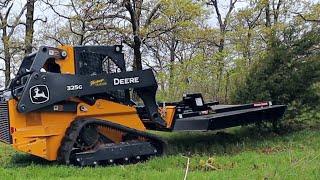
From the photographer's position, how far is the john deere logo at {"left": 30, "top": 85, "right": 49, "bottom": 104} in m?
9.05

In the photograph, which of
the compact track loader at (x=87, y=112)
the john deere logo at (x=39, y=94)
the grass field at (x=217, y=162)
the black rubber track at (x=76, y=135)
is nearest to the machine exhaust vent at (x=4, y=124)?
the compact track loader at (x=87, y=112)

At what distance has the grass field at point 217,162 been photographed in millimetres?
7484

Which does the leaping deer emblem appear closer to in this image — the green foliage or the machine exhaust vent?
→ the machine exhaust vent

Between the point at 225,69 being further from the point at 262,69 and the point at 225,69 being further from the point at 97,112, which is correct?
the point at 97,112

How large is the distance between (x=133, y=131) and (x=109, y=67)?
144 centimetres

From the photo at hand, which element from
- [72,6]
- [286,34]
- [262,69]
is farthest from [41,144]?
[72,6]

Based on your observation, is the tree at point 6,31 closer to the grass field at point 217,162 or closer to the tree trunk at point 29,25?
the tree trunk at point 29,25

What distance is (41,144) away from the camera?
917 centimetres

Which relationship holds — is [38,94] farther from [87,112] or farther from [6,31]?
[6,31]

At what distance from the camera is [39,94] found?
29.9ft

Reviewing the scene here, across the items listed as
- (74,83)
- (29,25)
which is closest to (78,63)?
(74,83)

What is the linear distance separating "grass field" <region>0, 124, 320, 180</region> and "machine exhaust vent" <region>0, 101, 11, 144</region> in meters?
0.51

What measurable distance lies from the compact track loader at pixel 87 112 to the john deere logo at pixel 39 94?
0.02 metres

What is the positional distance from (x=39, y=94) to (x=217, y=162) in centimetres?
330
